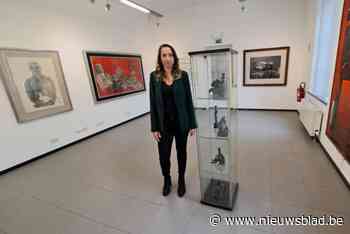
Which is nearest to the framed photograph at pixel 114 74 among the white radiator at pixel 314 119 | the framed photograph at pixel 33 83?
the framed photograph at pixel 33 83

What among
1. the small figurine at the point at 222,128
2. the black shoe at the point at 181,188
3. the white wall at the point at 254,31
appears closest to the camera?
the small figurine at the point at 222,128

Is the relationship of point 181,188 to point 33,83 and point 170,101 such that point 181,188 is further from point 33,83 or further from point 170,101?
point 33,83

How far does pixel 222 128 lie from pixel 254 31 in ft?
14.0

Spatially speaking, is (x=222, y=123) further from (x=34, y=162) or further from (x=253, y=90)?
(x=253, y=90)

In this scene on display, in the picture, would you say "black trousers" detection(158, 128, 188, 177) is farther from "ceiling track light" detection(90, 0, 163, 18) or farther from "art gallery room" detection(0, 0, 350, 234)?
"ceiling track light" detection(90, 0, 163, 18)

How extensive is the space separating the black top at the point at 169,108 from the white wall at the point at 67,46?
2.94 m

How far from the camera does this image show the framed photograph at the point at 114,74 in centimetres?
416

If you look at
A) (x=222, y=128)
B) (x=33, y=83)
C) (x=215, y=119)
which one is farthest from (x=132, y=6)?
(x=222, y=128)

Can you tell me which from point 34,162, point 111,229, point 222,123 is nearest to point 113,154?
point 34,162

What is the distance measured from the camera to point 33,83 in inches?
122

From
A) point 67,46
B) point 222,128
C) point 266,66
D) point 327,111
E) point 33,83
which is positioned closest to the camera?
point 222,128

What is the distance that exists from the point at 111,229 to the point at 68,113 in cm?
293

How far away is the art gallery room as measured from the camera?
1.66 meters

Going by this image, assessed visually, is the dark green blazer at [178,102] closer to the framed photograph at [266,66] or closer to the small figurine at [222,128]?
the small figurine at [222,128]
